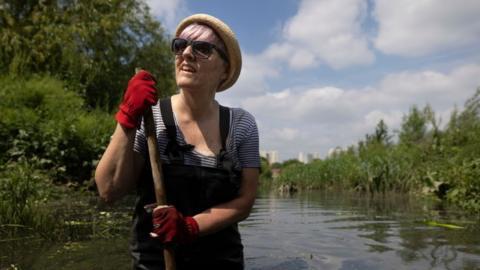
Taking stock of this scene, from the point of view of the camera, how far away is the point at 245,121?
2.53 metres

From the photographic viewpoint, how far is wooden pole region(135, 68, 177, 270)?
217 centimetres

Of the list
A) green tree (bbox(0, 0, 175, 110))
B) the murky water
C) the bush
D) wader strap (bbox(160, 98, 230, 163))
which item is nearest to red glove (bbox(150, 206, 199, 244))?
wader strap (bbox(160, 98, 230, 163))

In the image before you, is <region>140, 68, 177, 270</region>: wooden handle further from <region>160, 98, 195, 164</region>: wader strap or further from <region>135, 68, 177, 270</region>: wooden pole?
<region>160, 98, 195, 164</region>: wader strap

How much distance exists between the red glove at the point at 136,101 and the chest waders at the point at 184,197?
0.77 ft

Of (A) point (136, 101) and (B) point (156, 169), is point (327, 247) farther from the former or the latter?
(A) point (136, 101)

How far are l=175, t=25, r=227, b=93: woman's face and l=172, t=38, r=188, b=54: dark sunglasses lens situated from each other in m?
0.02

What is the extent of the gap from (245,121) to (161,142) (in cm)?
45

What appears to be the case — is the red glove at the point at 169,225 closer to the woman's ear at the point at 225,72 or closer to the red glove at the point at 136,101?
the red glove at the point at 136,101

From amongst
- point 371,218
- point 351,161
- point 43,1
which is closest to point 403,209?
point 371,218

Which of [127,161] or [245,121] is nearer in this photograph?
[127,161]

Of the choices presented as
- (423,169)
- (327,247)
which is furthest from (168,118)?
(423,169)

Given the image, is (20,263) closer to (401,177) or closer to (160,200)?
(160,200)

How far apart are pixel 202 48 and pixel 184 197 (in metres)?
0.72

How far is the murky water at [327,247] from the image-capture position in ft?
13.3
